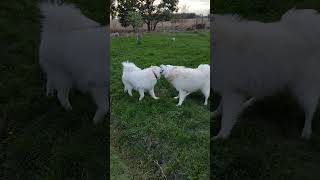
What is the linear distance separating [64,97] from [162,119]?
538 mm

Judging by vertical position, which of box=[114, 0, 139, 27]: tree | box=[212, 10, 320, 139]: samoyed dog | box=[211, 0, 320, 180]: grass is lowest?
box=[211, 0, 320, 180]: grass

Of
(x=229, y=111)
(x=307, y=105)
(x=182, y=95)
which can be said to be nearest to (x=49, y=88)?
(x=182, y=95)

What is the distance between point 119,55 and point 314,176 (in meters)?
1.43

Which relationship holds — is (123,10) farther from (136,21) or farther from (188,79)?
(188,79)

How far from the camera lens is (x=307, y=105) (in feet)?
5.55

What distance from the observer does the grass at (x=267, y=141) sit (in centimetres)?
166

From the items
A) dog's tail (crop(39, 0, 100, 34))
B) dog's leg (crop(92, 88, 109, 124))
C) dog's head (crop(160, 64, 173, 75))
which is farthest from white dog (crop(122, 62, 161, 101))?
dog's tail (crop(39, 0, 100, 34))

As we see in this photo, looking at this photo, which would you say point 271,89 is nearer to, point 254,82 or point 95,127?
point 254,82

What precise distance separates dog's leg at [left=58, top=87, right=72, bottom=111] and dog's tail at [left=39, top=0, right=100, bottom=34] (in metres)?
0.27

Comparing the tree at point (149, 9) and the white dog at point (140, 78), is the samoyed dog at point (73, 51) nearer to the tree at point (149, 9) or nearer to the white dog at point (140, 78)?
the white dog at point (140, 78)

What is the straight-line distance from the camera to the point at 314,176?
167 cm

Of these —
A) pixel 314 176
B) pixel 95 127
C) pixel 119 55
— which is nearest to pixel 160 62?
pixel 119 55

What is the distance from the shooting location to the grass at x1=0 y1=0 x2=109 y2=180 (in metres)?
1.76

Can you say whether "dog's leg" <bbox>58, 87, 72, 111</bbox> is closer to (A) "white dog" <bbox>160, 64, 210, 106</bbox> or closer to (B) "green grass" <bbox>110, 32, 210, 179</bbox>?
(B) "green grass" <bbox>110, 32, 210, 179</bbox>
